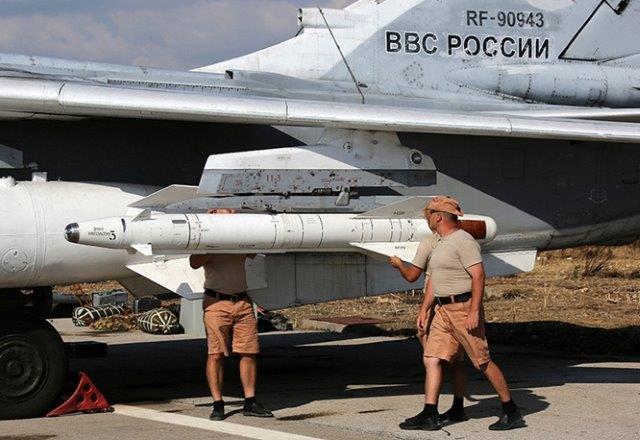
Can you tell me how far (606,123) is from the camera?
11078 millimetres

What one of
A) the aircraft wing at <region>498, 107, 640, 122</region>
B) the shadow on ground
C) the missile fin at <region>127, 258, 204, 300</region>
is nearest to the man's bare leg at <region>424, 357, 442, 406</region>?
the shadow on ground

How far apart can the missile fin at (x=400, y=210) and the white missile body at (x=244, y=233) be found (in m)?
0.04

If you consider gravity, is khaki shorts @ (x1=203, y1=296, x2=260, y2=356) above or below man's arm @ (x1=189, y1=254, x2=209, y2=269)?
below

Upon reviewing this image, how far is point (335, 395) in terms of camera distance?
1084 centimetres

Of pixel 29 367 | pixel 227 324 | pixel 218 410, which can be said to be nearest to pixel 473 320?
pixel 227 324

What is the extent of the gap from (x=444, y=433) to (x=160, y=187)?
3737 mm

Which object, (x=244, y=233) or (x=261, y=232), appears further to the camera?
(x=261, y=232)

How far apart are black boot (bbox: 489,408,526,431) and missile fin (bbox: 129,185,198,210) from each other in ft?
10.5

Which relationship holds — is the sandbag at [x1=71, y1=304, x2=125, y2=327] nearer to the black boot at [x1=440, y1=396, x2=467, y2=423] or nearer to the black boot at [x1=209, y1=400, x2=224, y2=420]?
the black boot at [x1=209, y1=400, x2=224, y2=420]

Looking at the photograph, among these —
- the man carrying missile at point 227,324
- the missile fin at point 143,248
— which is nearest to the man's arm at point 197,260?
the man carrying missile at point 227,324

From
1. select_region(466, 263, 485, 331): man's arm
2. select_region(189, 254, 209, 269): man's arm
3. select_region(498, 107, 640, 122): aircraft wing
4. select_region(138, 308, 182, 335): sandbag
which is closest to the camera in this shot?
select_region(466, 263, 485, 331): man's arm

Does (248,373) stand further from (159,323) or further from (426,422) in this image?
(159,323)

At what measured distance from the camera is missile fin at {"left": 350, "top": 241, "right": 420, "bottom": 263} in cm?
1035

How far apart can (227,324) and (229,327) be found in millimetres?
44
